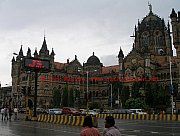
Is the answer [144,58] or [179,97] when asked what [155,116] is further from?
[144,58]

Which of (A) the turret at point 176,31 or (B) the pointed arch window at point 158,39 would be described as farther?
(B) the pointed arch window at point 158,39

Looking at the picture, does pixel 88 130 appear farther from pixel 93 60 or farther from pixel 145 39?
pixel 93 60

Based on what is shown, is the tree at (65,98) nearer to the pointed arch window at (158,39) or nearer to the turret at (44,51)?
the turret at (44,51)

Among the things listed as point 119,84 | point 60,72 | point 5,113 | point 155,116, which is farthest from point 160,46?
point 5,113

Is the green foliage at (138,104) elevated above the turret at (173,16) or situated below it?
below

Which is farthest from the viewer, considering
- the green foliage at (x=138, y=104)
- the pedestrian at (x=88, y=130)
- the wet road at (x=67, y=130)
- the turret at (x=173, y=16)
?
the turret at (x=173, y=16)

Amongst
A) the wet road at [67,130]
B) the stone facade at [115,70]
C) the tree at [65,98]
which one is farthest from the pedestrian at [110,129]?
the tree at [65,98]

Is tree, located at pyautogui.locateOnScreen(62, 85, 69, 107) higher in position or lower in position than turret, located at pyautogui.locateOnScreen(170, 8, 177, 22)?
lower

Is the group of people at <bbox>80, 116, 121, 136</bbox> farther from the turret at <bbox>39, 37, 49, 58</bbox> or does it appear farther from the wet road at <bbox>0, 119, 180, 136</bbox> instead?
the turret at <bbox>39, 37, 49, 58</bbox>

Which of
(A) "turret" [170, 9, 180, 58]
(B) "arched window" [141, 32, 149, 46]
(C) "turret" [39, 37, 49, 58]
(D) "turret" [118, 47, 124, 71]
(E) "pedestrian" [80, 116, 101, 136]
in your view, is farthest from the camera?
(C) "turret" [39, 37, 49, 58]

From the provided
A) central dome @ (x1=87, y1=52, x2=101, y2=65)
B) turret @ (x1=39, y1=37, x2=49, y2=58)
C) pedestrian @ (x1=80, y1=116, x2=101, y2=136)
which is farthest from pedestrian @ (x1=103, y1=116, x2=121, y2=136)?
central dome @ (x1=87, y1=52, x2=101, y2=65)

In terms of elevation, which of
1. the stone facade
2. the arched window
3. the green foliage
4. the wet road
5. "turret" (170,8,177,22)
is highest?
the arched window

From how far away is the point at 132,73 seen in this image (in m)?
86.8

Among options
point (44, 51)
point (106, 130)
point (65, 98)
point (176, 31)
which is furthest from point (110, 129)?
point (44, 51)
